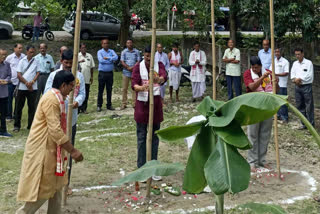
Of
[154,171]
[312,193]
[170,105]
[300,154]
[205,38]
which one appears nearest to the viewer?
[154,171]

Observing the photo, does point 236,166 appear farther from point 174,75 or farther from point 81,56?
point 174,75

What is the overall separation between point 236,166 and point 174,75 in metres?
10.4

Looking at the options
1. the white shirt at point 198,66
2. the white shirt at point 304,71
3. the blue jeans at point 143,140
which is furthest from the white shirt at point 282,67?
the blue jeans at point 143,140

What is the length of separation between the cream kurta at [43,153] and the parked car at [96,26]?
2131cm

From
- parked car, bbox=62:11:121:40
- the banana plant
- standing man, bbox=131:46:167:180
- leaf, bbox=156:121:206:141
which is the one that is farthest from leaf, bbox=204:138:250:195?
parked car, bbox=62:11:121:40

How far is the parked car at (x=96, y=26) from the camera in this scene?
26391 millimetres

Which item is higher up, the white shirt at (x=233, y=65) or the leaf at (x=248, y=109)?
the white shirt at (x=233, y=65)

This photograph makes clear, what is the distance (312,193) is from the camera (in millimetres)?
7277

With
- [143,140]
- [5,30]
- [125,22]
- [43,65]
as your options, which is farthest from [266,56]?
[5,30]

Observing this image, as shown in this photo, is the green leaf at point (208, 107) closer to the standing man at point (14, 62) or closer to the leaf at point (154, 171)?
the leaf at point (154, 171)

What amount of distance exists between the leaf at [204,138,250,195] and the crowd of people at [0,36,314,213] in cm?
179

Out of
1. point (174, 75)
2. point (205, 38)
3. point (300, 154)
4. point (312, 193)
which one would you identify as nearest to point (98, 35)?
point (205, 38)

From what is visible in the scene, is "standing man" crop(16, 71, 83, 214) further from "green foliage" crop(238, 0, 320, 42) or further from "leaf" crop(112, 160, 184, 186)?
"green foliage" crop(238, 0, 320, 42)

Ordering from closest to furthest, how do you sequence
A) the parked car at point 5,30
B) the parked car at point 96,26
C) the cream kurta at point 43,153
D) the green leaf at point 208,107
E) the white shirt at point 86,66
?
the green leaf at point 208,107 < the cream kurta at point 43,153 < the white shirt at point 86,66 < the parked car at point 5,30 < the parked car at point 96,26
